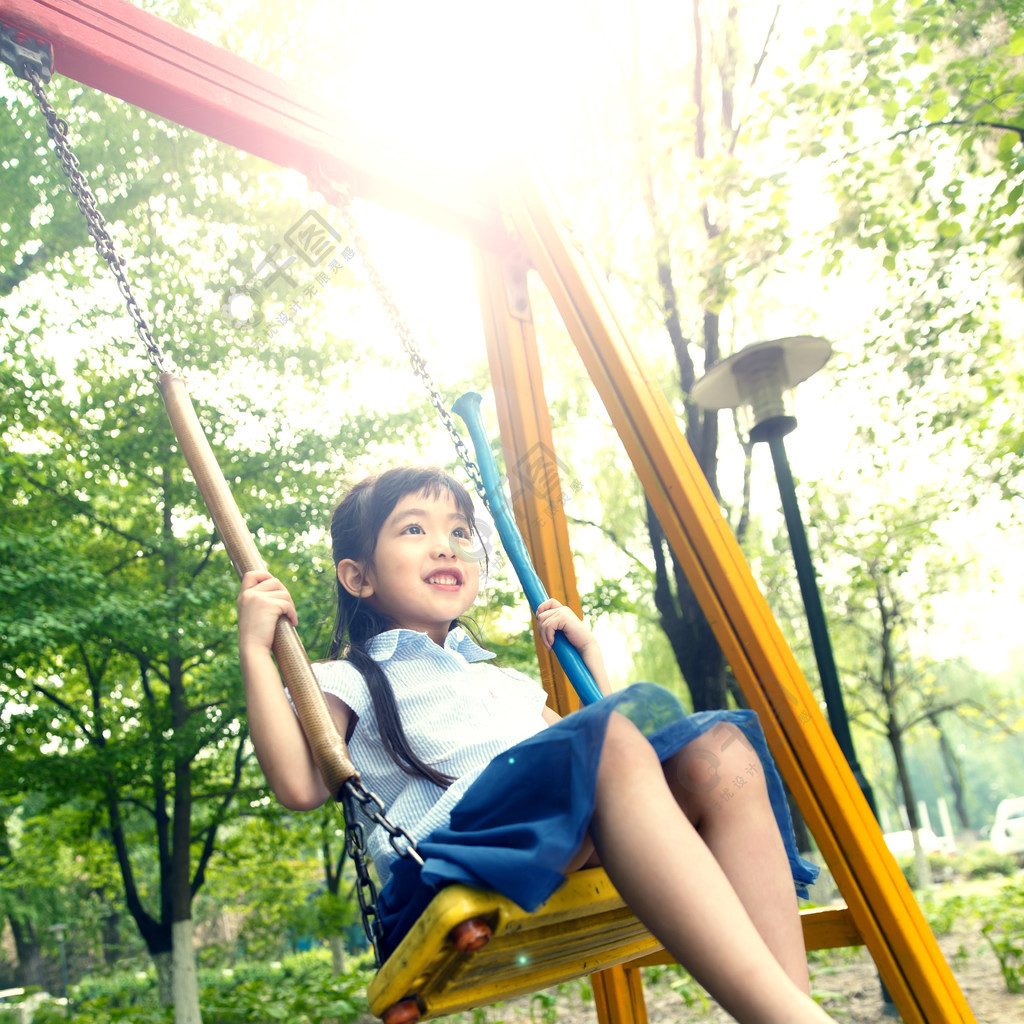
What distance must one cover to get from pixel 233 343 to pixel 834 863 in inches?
250

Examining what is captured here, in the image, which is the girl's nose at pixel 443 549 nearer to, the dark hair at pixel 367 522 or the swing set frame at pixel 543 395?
the dark hair at pixel 367 522

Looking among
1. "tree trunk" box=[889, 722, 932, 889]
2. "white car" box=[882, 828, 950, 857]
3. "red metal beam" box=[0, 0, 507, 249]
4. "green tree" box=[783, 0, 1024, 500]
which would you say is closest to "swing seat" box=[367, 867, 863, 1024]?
"red metal beam" box=[0, 0, 507, 249]

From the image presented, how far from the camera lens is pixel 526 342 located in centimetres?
246

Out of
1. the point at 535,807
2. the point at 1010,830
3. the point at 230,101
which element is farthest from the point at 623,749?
the point at 1010,830

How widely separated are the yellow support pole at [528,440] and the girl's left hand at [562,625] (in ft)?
1.02

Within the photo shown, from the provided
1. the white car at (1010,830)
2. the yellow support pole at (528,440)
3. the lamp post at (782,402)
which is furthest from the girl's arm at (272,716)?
the white car at (1010,830)

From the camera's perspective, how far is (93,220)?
1.62 meters

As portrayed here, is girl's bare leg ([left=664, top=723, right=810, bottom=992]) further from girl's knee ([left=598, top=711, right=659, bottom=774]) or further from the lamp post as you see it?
the lamp post

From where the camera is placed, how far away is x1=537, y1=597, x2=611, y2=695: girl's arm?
5.82ft

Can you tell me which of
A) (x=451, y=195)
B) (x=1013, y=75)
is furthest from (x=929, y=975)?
(x=1013, y=75)

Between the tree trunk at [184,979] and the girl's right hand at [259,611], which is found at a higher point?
the girl's right hand at [259,611]

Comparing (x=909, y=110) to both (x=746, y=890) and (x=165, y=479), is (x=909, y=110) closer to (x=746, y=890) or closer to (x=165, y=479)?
(x=746, y=890)

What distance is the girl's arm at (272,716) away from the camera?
1.36 m

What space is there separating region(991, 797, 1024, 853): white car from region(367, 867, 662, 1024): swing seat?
705 inches
